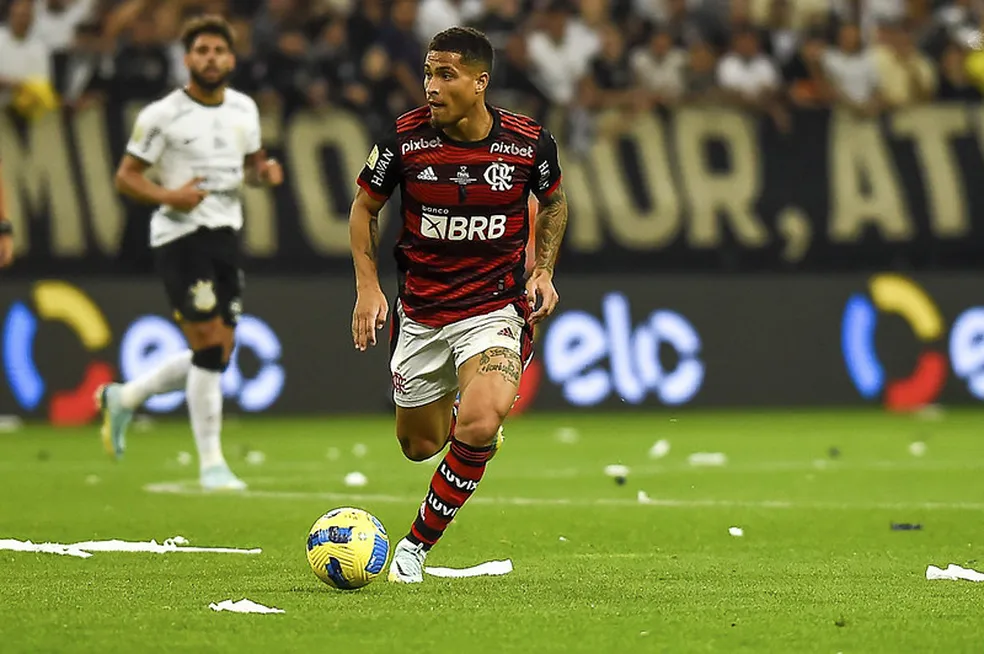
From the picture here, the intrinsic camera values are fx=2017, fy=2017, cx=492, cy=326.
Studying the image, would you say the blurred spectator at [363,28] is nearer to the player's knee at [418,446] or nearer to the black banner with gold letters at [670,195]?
the black banner with gold letters at [670,195]

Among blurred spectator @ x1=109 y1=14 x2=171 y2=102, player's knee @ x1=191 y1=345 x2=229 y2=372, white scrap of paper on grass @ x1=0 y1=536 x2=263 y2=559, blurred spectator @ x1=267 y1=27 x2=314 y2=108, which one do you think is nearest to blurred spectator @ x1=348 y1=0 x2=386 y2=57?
blurred spectator @ x1=267 y1=27 x2=314 y2=108

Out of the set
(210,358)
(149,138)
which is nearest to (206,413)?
(210,358)

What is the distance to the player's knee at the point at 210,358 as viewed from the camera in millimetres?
11875

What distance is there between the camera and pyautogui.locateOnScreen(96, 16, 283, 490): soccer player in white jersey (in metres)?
11.8

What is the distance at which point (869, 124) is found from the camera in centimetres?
1888

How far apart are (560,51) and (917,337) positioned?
433 cm

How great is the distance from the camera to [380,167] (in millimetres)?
8156

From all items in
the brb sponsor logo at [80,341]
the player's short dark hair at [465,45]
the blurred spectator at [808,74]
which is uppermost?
the player's short dark hair at [465,45]

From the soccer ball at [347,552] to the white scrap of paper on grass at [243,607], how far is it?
496 millimetres

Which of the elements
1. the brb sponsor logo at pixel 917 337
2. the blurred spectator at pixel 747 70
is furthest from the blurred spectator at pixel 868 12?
the brb sponsor logo at pixel 917 337

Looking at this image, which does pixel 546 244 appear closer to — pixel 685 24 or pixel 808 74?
pixel 808 74

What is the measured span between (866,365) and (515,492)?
7940 mm

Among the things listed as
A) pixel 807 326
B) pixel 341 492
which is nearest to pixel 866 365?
pixel 807 326

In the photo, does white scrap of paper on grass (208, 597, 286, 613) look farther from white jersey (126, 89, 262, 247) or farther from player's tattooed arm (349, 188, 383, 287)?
white jersey (126, 89, 262, 247)
